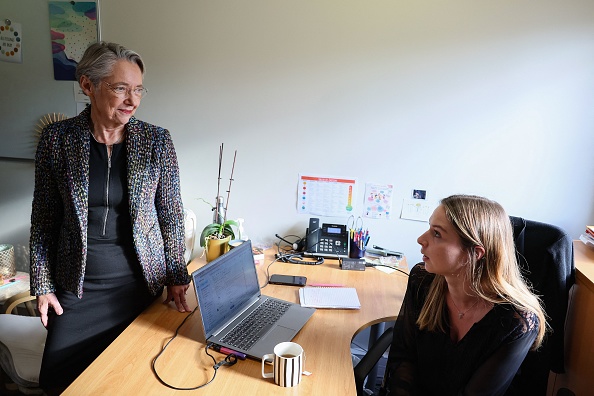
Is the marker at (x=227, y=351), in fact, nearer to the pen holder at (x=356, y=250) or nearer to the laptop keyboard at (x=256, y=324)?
the laptop keyboard at (x=256, y=324)

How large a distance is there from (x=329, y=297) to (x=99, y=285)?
2.83ft

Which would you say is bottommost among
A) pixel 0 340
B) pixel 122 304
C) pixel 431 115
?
pixel 0 340

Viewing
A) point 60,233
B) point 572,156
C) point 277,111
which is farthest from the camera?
point 277,111

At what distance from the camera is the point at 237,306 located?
145 cm

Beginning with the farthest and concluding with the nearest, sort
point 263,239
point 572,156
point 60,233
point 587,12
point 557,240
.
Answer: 1. point 263,239
2. point 572,156
3. point 587,12
4. point 557,240
5. point 60,233

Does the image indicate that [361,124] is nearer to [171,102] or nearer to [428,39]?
[428,39]

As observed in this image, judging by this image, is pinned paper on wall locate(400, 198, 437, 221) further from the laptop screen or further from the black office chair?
the laptop screen

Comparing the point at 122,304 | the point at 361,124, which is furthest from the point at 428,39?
the point at 122,304

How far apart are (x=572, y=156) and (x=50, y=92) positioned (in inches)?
110

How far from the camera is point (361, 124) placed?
7.10ft

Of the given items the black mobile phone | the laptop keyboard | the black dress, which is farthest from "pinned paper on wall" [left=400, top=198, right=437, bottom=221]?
the black dress

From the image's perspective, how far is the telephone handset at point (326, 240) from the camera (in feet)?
7.17

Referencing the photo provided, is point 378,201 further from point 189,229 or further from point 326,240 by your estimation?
point 189,229

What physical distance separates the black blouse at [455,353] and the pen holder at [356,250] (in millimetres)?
646
